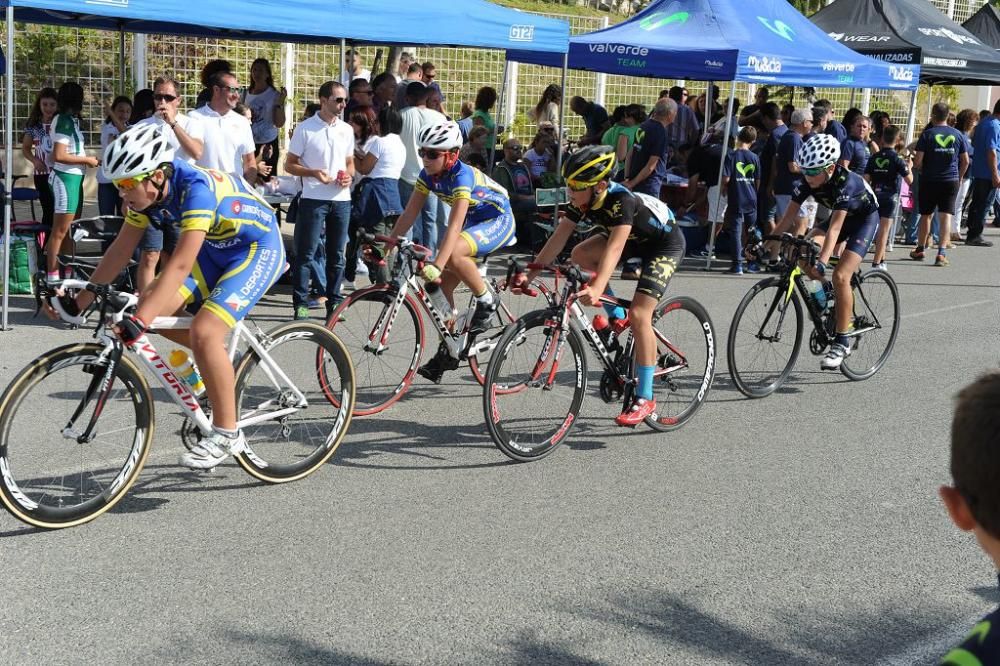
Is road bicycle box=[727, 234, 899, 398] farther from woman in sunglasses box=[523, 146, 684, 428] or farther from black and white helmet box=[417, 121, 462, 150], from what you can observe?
black and white helmet box=[417, 121, 462, 150]

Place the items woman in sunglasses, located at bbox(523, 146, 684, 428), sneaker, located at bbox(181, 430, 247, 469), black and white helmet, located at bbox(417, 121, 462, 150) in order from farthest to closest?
1. black and white helmet, located at bbox(417, 121, 462, 150)
2. woman in sunglasses, located at bbox(523, 146, 684, 428)
3. sneaker, located at bbox(181, 430, 247, 469)

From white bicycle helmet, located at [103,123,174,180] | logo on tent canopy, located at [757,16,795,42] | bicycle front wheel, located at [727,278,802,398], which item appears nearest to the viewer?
white bicycle helmet, located at [103,123,174,180]

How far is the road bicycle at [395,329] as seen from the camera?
682 centimetres

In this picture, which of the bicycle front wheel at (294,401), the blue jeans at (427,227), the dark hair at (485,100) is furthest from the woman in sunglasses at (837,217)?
the dark hair at (485,100)

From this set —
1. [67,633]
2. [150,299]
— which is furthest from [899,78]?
[67,633]

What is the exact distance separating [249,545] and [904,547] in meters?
3.02

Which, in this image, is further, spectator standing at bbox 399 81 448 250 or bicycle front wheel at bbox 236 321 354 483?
spectator standing at bbox 399 81 448 250

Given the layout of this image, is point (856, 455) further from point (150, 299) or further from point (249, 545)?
point (150, 299)

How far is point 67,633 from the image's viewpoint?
4.06 metres

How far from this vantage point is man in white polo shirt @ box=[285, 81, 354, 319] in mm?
9516

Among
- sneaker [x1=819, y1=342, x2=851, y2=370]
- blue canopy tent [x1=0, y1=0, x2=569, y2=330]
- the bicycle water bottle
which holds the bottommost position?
sneaker [x1=819, y1=342, x2=851, y2=370]

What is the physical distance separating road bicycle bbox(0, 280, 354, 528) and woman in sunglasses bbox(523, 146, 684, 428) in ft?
4.89

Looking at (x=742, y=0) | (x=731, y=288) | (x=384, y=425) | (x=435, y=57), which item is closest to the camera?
(x=384, y=425)

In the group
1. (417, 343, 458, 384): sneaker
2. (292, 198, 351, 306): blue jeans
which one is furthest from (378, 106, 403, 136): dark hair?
(417, 343, 458, 384): sneaker
